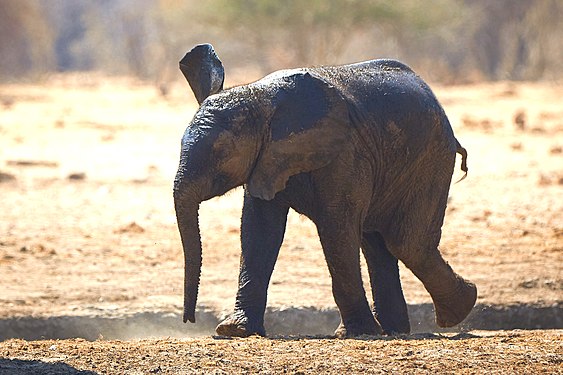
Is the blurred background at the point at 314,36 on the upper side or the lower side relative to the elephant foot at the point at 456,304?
upper

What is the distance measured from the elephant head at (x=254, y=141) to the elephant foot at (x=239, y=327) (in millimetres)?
492

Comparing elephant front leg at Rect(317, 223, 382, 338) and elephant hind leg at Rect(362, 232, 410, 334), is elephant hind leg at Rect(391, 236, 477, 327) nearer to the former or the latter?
elephant hind leg at Rect(362, 232, 410, 334)

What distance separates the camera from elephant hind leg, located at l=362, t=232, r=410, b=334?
6.53 meters

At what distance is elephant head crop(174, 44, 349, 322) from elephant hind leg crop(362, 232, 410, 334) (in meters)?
1.14

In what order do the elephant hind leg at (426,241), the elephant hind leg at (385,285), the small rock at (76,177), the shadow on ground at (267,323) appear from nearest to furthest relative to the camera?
1. the elephant hind leg at (426,241)
2. the elephant hind leg at (385,285)
3. the shadow on ground at (267,323)
4. the small rock at (76,177)

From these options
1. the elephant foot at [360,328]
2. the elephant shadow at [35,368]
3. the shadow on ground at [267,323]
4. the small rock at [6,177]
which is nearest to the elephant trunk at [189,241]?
the elephant shadow at [35,368]

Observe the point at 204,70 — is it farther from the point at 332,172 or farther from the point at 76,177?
the point at 76,177

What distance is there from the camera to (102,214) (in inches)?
417

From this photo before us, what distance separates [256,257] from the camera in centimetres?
581

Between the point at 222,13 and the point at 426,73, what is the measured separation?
928 cm

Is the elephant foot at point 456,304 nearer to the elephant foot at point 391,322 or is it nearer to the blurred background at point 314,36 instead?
the elephant foot at point 391,322

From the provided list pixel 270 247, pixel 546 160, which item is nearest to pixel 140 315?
pixel 270 247

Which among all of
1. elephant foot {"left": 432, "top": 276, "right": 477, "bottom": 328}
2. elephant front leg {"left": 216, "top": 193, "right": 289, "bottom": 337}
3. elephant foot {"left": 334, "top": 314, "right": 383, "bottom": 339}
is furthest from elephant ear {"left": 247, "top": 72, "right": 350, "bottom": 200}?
elephant foot {"left": 432, "top": 276, "right": 477, "bottom": 328}

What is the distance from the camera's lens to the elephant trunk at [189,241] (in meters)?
5.20
